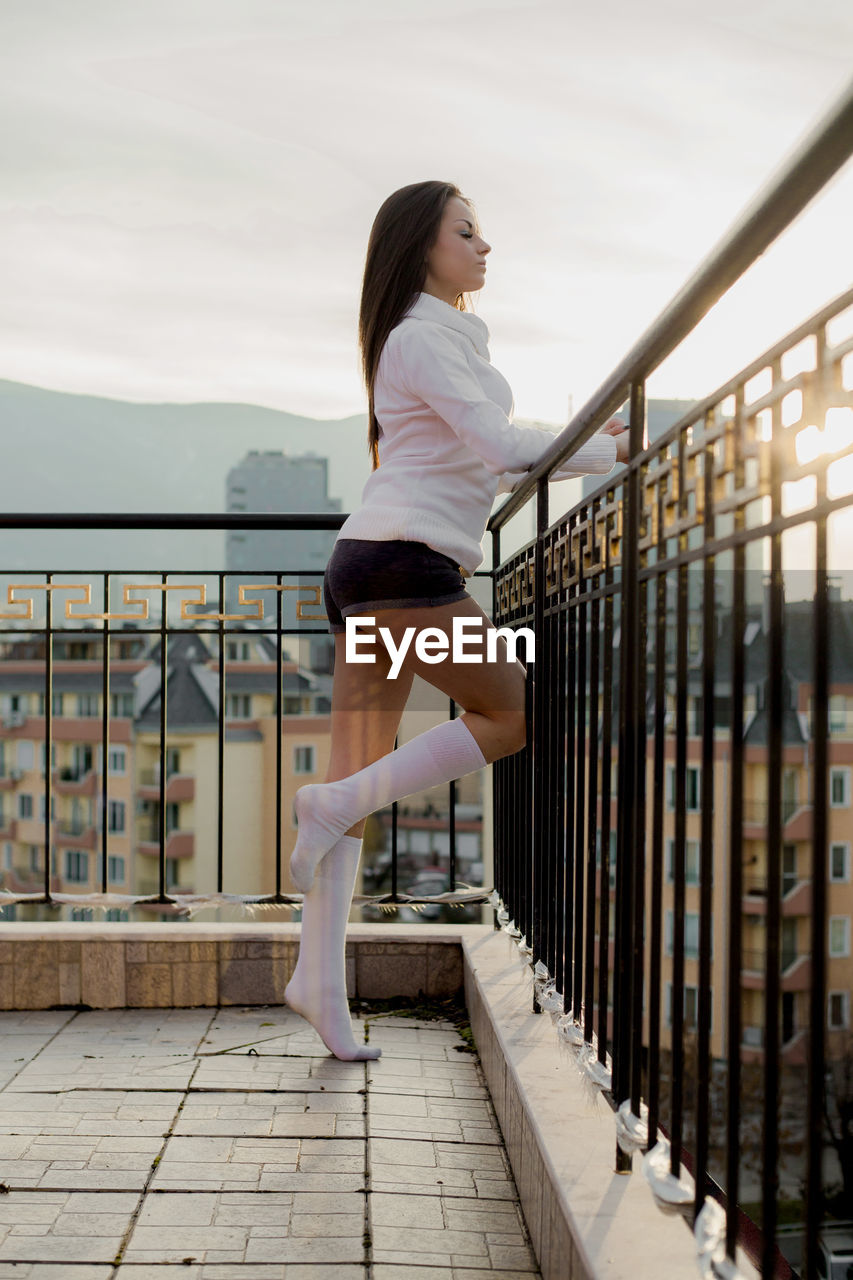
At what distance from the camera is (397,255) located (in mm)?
1996

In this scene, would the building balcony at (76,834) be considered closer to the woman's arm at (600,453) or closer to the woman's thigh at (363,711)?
the woman's thigh at (363,711)

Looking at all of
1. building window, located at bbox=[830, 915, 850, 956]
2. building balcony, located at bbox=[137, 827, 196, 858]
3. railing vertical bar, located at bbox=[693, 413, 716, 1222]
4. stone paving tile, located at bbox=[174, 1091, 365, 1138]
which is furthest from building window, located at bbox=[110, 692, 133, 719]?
railing vertical bar, located at bbox=[693, 413, 716, 1222]

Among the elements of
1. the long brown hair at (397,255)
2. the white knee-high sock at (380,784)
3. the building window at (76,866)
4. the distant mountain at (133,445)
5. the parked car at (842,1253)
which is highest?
the distant mountain at (133,445)

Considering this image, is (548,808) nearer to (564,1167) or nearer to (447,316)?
(564,1167)

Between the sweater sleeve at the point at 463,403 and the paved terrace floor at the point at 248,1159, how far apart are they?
1104 millimetres

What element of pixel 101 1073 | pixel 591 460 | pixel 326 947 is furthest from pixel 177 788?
pixel 591 460

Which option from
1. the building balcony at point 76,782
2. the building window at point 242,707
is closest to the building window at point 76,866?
the building balcony at point 76,782

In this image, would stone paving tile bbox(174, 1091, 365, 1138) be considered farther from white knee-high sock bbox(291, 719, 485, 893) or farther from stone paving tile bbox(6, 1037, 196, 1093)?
A: white knee-high sock bbox(291, 719, 485, 893)

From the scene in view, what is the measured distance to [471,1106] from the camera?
1.87 metres

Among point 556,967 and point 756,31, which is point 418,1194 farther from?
point 756,31

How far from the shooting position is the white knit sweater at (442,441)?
70.4 inches

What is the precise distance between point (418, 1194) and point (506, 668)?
83 cm

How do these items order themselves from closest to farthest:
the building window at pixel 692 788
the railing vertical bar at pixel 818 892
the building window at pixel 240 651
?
the railing vertical bar at pixel 818 892 < the building window at pixel 692 788 < the building window at pixel 240 651

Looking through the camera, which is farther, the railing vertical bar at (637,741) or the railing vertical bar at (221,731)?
the railing vertical bar at (221,731)
